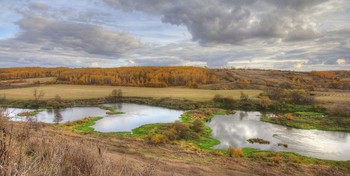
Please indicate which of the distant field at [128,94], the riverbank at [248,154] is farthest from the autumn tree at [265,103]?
the riverbank at [248,154]

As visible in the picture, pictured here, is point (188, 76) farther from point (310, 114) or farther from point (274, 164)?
point (274, 164)

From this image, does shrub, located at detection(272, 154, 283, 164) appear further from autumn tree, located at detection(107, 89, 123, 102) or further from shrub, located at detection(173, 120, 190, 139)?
autumn tree, located at detection(107, 89, 123, 102)

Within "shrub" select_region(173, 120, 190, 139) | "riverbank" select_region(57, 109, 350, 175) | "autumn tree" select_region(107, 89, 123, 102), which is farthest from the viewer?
"autumn tree" select_region(107, 89, 123, 102)

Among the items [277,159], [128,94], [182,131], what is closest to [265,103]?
[182,131]

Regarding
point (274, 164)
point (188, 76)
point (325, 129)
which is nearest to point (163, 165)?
point (274, 164)

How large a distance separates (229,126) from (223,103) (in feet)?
80.8

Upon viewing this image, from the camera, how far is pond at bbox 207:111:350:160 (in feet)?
92.3

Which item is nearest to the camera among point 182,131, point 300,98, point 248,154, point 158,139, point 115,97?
point 248,154

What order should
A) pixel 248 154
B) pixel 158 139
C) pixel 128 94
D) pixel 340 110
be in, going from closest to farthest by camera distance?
pixel 248 154 → pixel 158 139 → pixel 340 110 → pixel 128 94

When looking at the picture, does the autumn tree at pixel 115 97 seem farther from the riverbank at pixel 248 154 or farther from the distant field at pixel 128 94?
the riverbank at pixel 248 154

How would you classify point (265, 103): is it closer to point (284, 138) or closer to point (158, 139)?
point (284, 138)

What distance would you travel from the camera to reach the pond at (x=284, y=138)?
28145 mm

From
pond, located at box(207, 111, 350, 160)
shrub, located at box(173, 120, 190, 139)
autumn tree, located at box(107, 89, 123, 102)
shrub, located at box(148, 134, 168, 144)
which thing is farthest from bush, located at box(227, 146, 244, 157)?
autumn tree, located at box(107, 89, 123, 102)

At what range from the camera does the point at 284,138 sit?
33.1 metres
